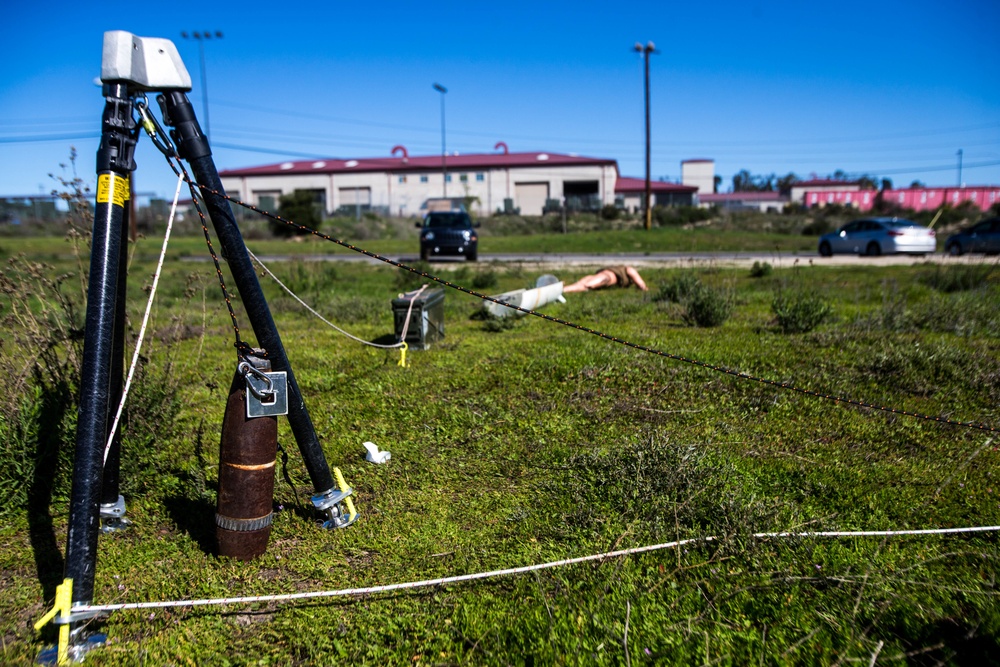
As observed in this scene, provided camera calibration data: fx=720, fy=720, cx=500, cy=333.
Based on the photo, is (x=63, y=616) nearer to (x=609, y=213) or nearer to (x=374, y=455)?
(x=374, y=455)

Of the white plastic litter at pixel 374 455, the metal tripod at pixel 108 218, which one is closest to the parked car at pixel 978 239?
the white plastic litter at pixel 374 455

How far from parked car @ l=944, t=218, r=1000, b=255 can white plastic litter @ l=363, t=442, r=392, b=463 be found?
22.6 meters

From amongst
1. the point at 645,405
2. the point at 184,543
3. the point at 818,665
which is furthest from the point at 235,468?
the point at 645,405

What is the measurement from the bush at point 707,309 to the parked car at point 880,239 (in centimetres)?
1654

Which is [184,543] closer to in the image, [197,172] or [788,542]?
[197,172]

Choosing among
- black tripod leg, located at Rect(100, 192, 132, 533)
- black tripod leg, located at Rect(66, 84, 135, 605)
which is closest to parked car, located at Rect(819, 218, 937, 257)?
black tripod leg, located at Rect(100, 192, 132, 533)

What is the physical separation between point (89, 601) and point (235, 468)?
0.70 meters

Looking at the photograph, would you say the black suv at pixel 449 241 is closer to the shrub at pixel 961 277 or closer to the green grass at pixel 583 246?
the green grass at pixel 583 246

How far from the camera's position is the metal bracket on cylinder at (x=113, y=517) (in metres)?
3.46

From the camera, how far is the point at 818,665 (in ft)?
7.89

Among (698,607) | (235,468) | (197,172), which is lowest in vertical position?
(698,607)

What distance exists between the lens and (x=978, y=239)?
22.3 m

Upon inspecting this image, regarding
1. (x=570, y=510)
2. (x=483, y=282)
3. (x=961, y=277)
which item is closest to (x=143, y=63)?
(x=570, y=510)

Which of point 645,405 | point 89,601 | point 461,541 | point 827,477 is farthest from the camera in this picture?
point 645,405
